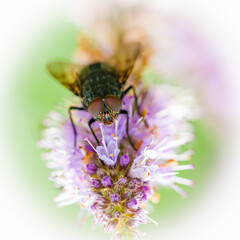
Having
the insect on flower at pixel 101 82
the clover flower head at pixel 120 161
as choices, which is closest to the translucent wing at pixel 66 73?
the insect on flower at pixel 101 82

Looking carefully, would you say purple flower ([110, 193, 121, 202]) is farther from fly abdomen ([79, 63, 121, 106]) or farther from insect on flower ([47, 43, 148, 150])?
fly abdomen ([79, 63, 121, 106])

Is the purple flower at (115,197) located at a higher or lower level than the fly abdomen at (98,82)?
lower

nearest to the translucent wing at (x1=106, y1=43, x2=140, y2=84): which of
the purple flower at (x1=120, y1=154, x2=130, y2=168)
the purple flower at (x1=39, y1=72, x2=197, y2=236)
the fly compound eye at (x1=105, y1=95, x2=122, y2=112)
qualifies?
the purple flower at (x1=39, y1=72, x2=197, y2=236)

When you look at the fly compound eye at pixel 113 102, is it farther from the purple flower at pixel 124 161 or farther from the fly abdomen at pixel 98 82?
the purple flower at pixel 124 161

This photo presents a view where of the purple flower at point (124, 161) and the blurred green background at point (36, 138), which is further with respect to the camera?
the blurred green background at point (36, 138)

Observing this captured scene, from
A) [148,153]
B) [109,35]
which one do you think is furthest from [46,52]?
[148,153]

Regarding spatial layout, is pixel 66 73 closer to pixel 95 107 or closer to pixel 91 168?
pixel 95 107

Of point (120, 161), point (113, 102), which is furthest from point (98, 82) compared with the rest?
point (120, 161)
